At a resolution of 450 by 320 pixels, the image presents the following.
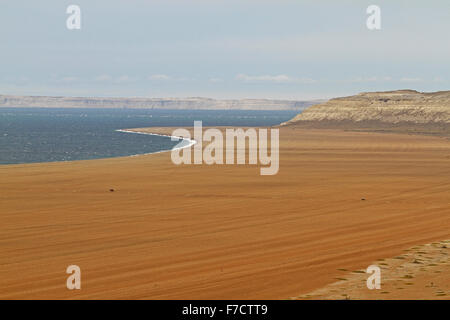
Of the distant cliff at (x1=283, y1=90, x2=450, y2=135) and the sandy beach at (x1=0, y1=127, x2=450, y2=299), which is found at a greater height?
the distant cliff at (x1=283, y1=90, x2=450, y2=135)

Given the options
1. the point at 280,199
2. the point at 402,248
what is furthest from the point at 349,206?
the point at 402,248

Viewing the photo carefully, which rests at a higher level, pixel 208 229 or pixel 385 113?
pixel 385 113

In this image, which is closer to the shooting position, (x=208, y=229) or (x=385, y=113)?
(x=208, y=229)

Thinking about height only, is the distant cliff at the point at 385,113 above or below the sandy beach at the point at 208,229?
above

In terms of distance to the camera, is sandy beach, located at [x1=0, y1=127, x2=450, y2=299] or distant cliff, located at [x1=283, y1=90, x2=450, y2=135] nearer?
sandy beach, located at [x1=0, y1=127, x2=450, y2=299]
